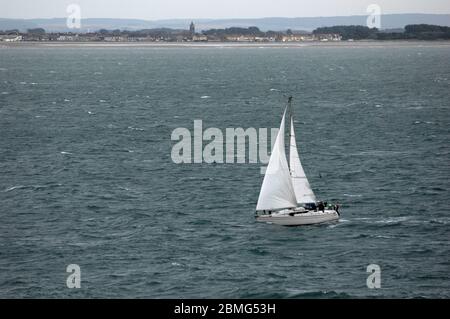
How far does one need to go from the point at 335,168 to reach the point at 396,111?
56926 mm

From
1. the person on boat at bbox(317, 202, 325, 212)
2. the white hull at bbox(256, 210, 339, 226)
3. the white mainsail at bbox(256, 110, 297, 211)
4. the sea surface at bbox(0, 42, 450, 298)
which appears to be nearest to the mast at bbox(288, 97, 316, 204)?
the white mainsail at bbox(256, 110, 297, 211)

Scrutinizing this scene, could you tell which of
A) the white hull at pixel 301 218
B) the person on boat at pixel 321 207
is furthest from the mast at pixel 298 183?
the white hull at pixel 301 218

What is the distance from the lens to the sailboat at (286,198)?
220ft

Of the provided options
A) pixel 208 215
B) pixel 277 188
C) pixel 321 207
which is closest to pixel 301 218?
pixel 321 207

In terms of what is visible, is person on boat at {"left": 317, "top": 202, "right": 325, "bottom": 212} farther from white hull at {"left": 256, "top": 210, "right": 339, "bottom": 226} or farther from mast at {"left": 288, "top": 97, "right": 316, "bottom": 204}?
mast at {"left": 288, "top": 97, "right": 316, "bottom": 204}

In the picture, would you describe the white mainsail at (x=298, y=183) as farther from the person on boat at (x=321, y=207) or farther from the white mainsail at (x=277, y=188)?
the person on boat at (x=321, y=207)

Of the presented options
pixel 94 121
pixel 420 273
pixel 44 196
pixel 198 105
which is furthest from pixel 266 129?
pixel 420 273

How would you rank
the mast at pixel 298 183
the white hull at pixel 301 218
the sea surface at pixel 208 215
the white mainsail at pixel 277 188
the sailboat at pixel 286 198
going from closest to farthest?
the sea surface at pixel 208 215 < the white hull at pixel 301 218 < the sailboat at pixel 286 198 < the white mainsail at pixel 277 188 < the mast at pixel 298 183

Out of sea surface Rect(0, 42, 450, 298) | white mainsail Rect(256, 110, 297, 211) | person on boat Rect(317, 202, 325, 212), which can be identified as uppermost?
white mainsail Rect(256, 110, 297, 211)

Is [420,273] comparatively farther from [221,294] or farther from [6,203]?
[6,203]

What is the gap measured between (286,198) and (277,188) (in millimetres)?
1073

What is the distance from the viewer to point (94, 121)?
133m

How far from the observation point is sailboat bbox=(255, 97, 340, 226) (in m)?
67.0

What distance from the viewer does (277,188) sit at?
2667 inches
